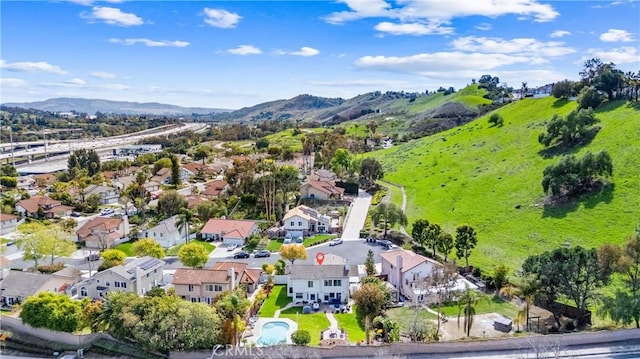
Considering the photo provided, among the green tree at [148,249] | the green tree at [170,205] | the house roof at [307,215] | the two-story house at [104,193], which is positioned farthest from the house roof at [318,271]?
the two-story house at [104,193]

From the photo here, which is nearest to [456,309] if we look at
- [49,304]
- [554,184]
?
[554,184]

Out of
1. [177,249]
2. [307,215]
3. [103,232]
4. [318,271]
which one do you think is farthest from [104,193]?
[318,271]

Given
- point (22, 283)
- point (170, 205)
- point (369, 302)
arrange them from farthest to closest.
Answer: point (170, 205), point (22, 283), point (369, 302)

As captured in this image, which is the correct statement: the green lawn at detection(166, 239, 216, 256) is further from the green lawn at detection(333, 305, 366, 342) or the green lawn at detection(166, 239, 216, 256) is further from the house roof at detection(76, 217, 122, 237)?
the green lawn at detection(333, 305, 366, 342)

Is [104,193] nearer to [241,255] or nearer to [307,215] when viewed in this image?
[307,215]

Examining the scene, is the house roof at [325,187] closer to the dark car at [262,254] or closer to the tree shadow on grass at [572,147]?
the dark car at [262,254]
